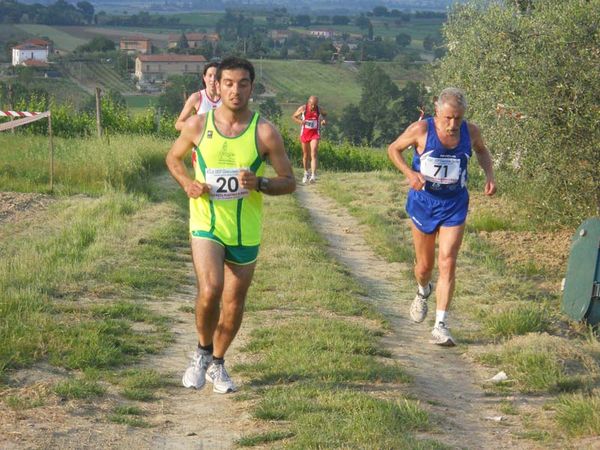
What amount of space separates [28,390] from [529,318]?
4.68 metres

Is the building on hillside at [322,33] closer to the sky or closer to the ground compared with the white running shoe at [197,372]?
closer to the ground

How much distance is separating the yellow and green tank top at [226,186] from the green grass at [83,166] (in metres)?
10.3

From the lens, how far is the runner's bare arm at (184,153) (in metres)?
7.30

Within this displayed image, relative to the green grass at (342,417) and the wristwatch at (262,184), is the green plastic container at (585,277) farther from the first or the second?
the wristwatch at (262,184)

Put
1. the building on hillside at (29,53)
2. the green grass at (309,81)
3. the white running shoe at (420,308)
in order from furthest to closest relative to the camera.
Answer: the building on hillside at (29,53), the green grass at (309,81), the white running shoe at (420,308)

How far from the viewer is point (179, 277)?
11617 millimetres

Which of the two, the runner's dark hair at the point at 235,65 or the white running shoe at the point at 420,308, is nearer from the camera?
the runner's dark hair at the point at 235,65

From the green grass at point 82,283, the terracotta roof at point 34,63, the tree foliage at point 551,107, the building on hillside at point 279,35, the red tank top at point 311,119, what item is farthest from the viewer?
the building on hillside at point 279,35

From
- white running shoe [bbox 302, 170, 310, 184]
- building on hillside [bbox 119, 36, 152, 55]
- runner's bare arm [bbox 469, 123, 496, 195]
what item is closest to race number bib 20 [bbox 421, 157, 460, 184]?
runner's bare arm [bbox 469, 123, 496, 195]

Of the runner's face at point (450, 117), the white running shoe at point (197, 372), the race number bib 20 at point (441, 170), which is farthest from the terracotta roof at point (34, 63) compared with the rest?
the white running shoe at point (197, 372)

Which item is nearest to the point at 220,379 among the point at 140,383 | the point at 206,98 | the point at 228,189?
the point at 140,383

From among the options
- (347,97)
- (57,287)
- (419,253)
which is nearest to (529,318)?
(419,253)

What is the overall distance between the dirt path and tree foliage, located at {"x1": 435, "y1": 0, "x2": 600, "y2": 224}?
2478 mm

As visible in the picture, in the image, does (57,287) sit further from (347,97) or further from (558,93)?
(347,97)
